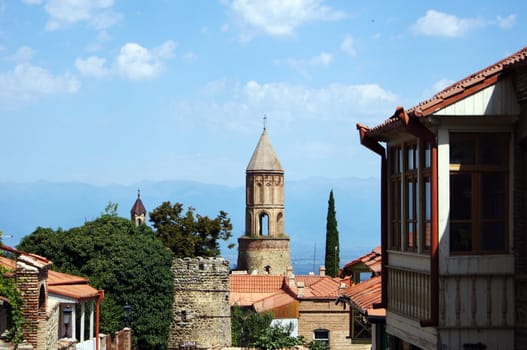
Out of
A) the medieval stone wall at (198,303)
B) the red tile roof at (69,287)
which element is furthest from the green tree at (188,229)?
the red tile roof at (69,287)

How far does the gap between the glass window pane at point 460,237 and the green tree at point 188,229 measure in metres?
42.9

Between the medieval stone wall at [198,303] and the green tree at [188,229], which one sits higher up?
the green tree at [188,229]

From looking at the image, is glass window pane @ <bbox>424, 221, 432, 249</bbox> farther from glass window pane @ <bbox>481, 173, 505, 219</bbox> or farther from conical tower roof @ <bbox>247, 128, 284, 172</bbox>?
conical tower roof @ <bbox>247, 128, 284, 172</bbox>

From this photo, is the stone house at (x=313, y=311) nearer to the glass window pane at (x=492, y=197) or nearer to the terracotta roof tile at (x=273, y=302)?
the terracotta roof tile at (x=273, y=302)

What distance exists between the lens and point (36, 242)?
40562 millimetres

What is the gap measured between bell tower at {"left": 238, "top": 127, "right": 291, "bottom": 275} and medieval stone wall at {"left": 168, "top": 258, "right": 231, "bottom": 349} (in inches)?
1731

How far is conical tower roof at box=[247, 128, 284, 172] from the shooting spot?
299 feet

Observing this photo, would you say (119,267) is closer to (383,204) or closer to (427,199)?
(383,204)

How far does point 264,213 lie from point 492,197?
80559mm

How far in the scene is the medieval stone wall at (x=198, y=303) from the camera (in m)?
43.8

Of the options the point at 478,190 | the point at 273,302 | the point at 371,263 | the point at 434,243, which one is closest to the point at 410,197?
the point at 478,190

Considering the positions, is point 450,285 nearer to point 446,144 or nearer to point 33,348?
point 446,144

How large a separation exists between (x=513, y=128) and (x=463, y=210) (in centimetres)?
118

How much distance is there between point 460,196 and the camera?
12.6 metres
